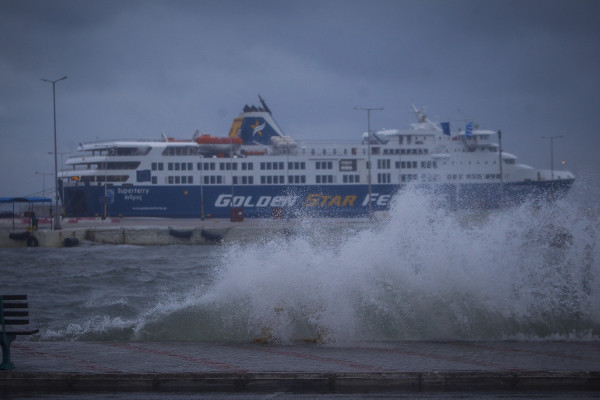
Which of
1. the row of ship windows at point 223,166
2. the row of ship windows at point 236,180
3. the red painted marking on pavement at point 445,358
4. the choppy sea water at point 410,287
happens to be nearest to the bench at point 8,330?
the choppy sea water at point 410,287

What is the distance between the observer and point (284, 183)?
60281 mm

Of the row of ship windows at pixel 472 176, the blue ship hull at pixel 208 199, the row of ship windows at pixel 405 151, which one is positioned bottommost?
the blue ship hull at pixel 208 199

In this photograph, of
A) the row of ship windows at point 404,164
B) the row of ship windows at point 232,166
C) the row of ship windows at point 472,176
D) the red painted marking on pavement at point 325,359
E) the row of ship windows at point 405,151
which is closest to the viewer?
the red painted marking on pavement at point 325,359

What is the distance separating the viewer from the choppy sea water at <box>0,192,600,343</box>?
9.71 m

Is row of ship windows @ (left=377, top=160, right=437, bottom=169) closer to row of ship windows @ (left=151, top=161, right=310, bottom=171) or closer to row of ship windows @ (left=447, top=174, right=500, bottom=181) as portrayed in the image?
row of ship windows @ (left=447, top=174, right=500, bottom=181)

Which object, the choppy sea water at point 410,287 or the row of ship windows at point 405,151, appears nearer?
the choppy sea water at point 410,287

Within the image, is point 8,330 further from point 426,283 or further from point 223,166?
point 223,166

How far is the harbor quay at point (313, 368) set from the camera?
686 centimetres

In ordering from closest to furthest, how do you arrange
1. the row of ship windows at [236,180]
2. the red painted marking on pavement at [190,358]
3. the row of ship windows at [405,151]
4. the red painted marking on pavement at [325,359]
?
the red painted marking on pavement at [325,359] → the red painted marking on pavement at [190,358] → the row of ship windows at [236,180] → the row of ship windows at [405,151]

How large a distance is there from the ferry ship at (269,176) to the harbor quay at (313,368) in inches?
1949

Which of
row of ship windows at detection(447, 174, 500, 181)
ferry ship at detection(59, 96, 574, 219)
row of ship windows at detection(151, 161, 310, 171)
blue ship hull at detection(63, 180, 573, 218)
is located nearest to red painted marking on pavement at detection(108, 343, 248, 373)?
ferry ship at detection(59, 96, 574, 219)

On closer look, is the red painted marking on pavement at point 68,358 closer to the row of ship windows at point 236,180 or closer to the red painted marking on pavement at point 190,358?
the red painted marking on pavement at point 190,358

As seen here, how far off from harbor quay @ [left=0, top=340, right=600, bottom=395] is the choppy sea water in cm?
92

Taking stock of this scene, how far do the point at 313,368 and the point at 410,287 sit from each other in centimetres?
339
